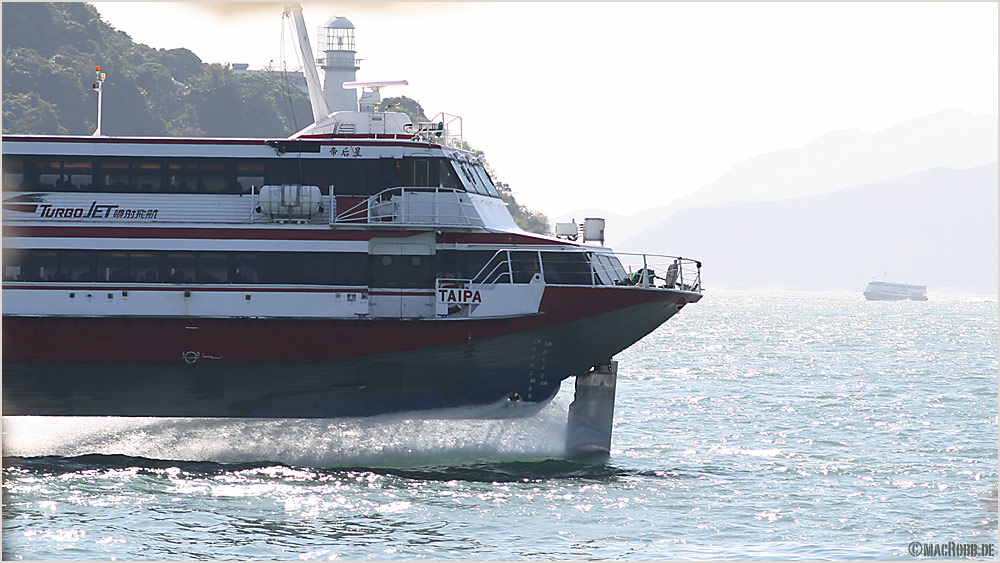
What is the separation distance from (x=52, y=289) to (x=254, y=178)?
4.87 metres

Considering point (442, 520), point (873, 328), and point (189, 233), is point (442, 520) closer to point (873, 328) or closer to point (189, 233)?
point (189, 233)

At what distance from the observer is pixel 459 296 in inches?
975

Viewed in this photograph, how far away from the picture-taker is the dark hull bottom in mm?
24609

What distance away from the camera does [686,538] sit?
64.6 ft

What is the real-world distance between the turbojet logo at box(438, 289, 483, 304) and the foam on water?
235cm

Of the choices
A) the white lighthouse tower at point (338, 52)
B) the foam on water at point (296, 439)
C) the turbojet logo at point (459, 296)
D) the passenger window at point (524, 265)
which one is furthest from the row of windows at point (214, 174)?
the white lighthouse tower at point (338, 52)

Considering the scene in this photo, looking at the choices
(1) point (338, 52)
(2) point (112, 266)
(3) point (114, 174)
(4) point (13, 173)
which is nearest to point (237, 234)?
(2) point (112, 266)

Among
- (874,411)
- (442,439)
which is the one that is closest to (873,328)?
(874,411)

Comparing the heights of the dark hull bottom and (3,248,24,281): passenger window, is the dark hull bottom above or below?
below

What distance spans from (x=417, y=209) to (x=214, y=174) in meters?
4.55

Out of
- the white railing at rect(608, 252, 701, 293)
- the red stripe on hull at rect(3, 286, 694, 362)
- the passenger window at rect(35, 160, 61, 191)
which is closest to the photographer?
the red stripe on hull at rect(3, 286, 694, 362)

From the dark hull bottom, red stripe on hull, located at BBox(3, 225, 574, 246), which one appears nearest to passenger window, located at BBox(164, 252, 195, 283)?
red stripe on hull, located at BBox(3, 225, 574, 246)

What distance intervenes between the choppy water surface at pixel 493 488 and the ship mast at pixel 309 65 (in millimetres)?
7957

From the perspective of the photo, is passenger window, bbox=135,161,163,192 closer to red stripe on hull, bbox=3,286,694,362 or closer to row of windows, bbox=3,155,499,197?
row of windows, bbox=3,155,499,197
